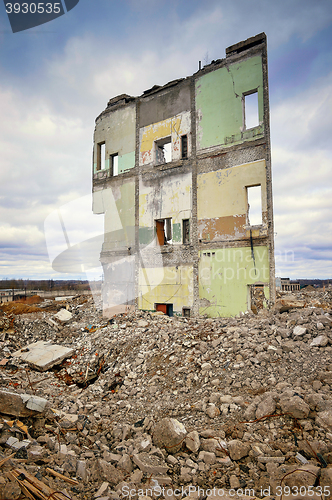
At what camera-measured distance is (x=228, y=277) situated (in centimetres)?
1015

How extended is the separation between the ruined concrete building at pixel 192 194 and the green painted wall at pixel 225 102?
38mm

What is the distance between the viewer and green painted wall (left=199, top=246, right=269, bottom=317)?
9586 mm

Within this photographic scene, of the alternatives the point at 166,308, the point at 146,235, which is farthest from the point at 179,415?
the point at 146,235

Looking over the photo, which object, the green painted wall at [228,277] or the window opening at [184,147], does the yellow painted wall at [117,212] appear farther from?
the green painted wall at [228,277]

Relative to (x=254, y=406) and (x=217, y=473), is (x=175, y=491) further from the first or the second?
(x=254, y=406)

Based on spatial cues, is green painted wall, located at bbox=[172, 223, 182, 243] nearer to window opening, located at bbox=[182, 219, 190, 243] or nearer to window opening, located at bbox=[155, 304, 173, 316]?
window opening, located at bbox=[182, 219, 190, 243]

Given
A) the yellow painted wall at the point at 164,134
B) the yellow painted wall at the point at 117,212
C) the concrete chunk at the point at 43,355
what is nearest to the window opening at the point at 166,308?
the yellow painted wall at the point at 117,212

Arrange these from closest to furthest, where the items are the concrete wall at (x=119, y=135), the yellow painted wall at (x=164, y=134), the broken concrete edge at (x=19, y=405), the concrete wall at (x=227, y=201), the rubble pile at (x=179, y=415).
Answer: the rubble pile at (x=179, y=415), the broken concrete edge at (x=19, y=405), the concrete wall at (x=227, y=201), the yellow painted wall at (x=164, y=134), the concrete wall at (x=119, y=135)

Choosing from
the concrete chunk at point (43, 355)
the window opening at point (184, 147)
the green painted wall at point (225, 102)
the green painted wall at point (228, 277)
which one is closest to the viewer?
the concrete chunk at point (43, 355)

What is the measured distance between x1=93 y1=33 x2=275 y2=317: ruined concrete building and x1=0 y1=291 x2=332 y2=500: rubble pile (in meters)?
2.68

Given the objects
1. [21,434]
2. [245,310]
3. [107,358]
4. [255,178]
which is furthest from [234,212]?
[21,434]

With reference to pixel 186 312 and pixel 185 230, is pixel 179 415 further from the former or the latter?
pixel 185 230

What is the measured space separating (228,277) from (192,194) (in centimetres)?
372

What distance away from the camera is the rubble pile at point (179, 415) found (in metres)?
3.21
